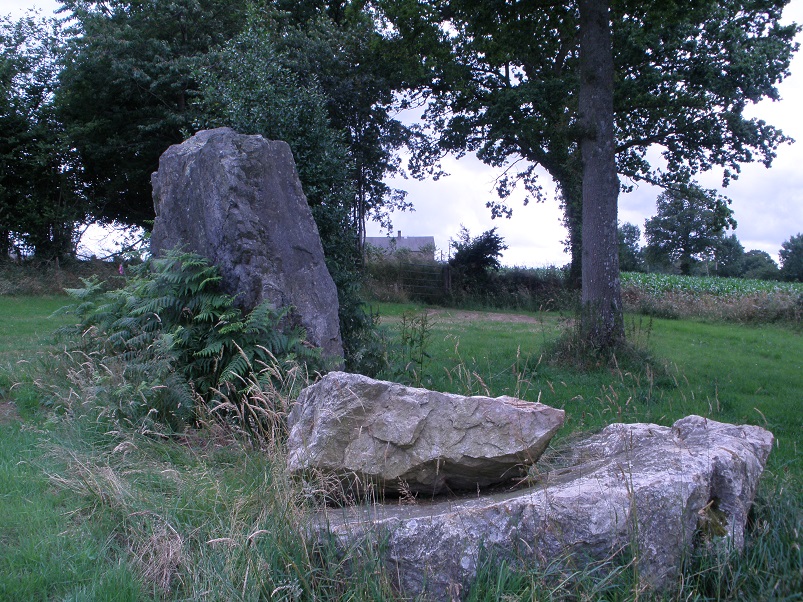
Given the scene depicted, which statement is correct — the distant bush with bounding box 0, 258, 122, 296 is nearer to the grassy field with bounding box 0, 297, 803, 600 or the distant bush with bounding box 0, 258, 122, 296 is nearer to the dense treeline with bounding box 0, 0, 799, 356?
the dense treeline with bounding box 0, 0, 799, 356

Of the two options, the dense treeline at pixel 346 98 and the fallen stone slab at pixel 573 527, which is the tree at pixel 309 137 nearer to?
the fallen stone slab at pixel 573 527

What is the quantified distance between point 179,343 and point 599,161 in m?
7.35

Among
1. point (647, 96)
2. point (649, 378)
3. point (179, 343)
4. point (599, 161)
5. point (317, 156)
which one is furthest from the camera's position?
point (647, 96)

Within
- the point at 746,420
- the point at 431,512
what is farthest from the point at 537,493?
the point at 746,420

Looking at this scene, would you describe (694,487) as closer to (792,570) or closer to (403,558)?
(792,570)

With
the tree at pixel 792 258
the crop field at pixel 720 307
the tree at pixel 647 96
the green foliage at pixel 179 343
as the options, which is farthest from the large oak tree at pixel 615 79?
the tree at pixel 792 258

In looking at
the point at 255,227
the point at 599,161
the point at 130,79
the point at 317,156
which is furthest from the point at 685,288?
the point at 255,227

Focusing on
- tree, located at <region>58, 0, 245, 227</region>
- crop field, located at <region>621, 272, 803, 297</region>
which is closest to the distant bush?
tree, located at <region>58, 0, 245, 227</region>

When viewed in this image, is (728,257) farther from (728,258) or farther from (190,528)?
(190,528)

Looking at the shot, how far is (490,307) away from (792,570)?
843 inches

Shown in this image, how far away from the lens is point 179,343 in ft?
21.0

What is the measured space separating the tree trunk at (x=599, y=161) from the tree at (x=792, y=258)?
220 ft

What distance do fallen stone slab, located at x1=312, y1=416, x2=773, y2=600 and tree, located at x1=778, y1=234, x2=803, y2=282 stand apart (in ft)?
Answer: 244

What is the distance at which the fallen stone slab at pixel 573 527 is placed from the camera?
328 cm
